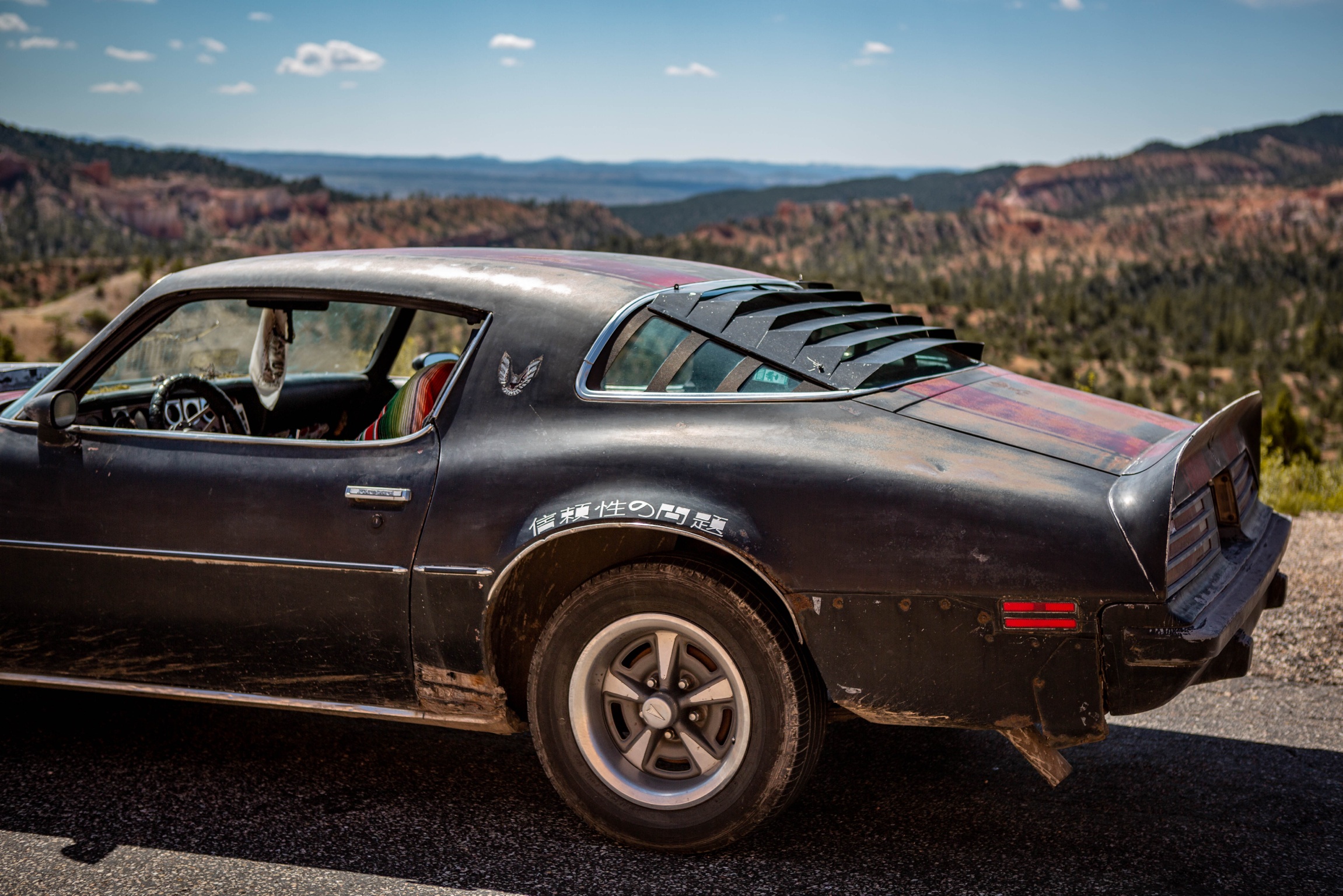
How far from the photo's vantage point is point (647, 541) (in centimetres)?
284

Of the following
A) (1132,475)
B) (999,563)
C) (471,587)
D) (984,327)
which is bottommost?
(984,327)

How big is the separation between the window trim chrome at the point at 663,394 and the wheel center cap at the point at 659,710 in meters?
0.75

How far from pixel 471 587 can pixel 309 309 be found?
183 cm

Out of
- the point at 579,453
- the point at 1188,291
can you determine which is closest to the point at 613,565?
the point at 579,453

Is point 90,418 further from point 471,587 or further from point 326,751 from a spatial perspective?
point 471,587

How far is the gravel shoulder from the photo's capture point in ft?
14.0

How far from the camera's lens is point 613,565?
2801 millimetres

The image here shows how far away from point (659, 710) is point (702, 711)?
120 mm

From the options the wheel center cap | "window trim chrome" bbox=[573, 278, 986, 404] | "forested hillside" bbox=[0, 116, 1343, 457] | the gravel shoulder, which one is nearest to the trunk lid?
"window trim chrome" bbox=[573, 278, 986, 404]

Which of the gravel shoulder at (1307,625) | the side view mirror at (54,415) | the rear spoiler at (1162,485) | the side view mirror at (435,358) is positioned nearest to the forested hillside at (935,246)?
the side view mirror at (435,358)

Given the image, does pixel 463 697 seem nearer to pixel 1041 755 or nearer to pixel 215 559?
pixel 215 559

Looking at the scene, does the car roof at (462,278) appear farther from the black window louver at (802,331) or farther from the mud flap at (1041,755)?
the mud flap at (1041,755)

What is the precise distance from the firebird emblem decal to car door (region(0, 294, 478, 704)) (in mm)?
243

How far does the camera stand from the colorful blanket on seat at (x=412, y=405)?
326 centimetres
